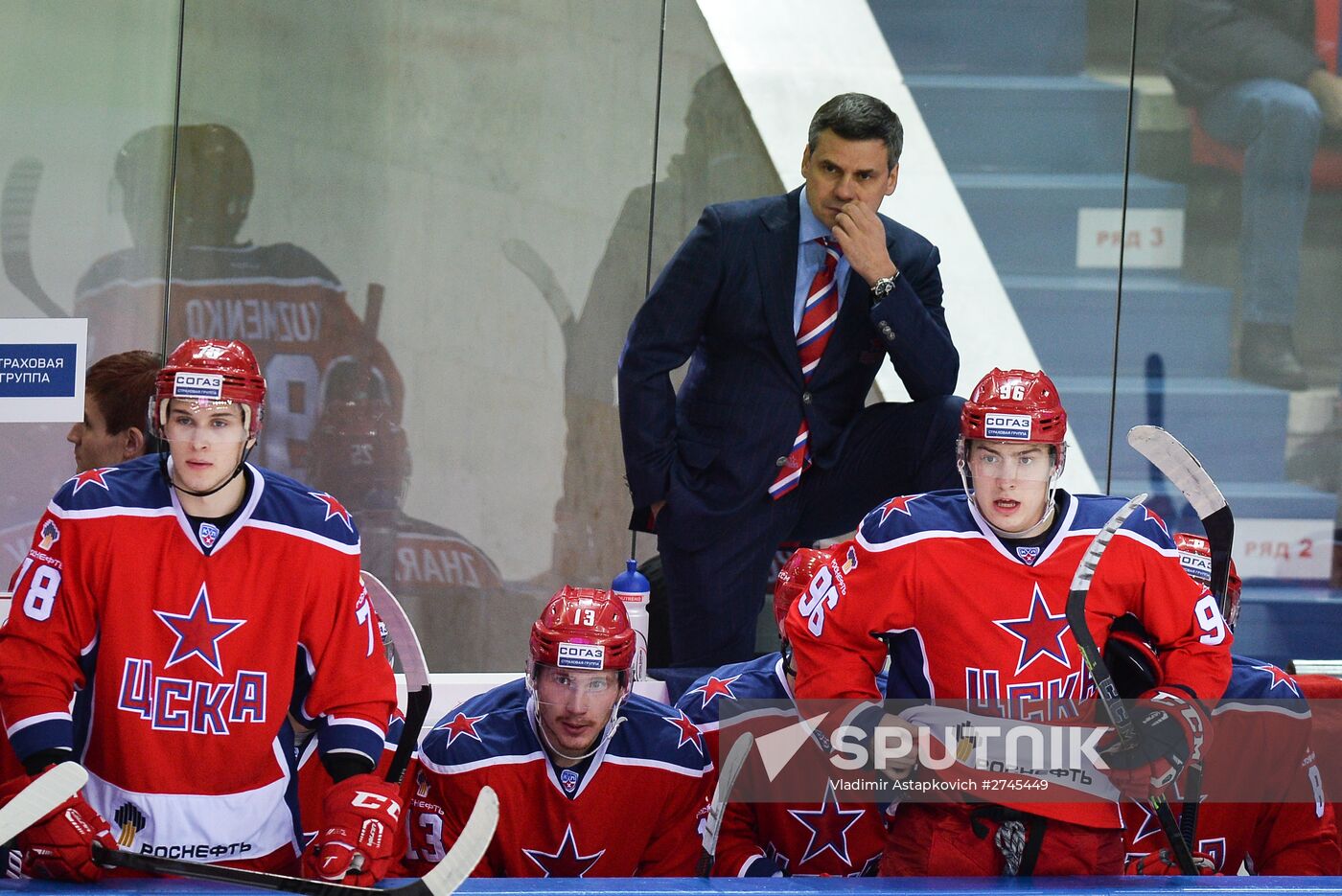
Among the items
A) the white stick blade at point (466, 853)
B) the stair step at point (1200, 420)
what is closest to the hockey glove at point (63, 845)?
the white stick blade at point (466, 853)

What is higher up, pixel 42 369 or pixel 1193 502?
pixel 42 369

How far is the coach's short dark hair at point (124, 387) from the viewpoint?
3.99m

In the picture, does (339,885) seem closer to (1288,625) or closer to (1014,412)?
(1014,412)

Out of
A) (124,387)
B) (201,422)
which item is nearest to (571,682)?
(201,422)

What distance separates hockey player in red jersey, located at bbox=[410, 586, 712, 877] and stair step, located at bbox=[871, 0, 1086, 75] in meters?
2.44

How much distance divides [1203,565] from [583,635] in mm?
1229

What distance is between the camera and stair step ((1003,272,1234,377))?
4.76 metres

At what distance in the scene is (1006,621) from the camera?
266cm

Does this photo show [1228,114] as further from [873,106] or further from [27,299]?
[27,299]

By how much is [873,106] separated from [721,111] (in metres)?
1.48

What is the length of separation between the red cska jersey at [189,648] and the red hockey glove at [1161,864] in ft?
4.73

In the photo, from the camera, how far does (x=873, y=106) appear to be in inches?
130

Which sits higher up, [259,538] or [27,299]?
[27,299]

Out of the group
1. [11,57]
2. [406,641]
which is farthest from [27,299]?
[406,641]
